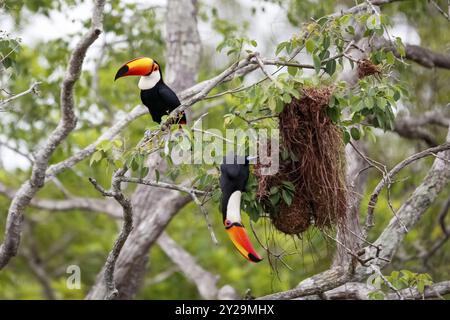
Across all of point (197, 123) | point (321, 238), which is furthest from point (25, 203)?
point (321, 238)

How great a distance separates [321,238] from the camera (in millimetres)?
5074

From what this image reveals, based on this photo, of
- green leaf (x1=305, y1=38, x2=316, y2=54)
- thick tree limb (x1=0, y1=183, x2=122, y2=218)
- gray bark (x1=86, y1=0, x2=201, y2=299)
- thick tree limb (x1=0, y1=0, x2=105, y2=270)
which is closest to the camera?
green leaf (x1=305, y1=38, x2=316, y2=54)

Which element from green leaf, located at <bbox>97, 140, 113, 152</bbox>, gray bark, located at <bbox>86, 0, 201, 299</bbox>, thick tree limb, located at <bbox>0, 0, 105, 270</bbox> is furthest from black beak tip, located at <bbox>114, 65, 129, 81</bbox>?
gray bark, located at <bbox>86, 0, 201, 299</bbox>

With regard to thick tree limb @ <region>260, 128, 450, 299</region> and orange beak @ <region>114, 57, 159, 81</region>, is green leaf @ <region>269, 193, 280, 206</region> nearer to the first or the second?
thick tree limb @ <region>260, 128, 450, 299</region>

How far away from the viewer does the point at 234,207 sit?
4707 mm

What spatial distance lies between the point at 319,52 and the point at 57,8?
12.7 ft

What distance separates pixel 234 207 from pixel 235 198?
0.06 metres

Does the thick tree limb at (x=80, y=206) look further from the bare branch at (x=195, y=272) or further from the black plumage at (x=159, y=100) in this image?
the black plumage at (x=159, y=100)

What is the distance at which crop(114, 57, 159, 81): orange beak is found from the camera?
570cm

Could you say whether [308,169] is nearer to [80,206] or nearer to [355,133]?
[355,133]

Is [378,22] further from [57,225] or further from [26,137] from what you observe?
[57,225]

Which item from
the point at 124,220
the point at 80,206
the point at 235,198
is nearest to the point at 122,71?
the point at 124,220

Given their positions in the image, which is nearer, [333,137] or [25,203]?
[333,137]

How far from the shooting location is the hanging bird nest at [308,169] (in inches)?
186
